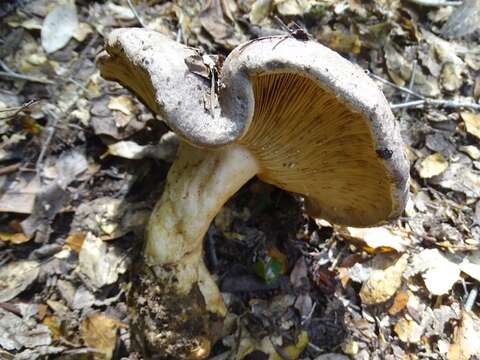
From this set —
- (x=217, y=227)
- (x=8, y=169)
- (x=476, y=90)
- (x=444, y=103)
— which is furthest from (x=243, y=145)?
(x=476, y=90)

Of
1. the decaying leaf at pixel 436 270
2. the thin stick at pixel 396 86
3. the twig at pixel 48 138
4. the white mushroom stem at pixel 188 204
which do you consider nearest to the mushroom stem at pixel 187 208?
the white mushroom stem at pixel 188 204

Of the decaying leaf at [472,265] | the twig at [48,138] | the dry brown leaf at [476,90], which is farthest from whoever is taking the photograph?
the dry brown leaf at [476,90]

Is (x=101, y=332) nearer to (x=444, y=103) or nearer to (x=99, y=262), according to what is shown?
(x=99, y=262)

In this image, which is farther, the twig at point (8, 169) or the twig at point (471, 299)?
the twig at point (471, 299)

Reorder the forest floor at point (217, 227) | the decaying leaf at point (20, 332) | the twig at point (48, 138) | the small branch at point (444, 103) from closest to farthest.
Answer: the decaying leaf at point (20, 332) → the forest floor at point (217, 227) → the twig at point (48, 138) → the small branch at point (444, 103)

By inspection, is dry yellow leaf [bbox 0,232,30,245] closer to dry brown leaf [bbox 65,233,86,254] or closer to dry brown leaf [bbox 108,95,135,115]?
dry brown leaf [bbox 65,233,86,254]

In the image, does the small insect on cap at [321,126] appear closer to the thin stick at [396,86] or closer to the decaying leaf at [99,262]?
the decaying leaf at [99,262]

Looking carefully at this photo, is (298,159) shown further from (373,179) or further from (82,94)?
(82,94)

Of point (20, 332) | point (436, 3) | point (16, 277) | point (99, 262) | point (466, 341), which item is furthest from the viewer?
point (436, 3)
